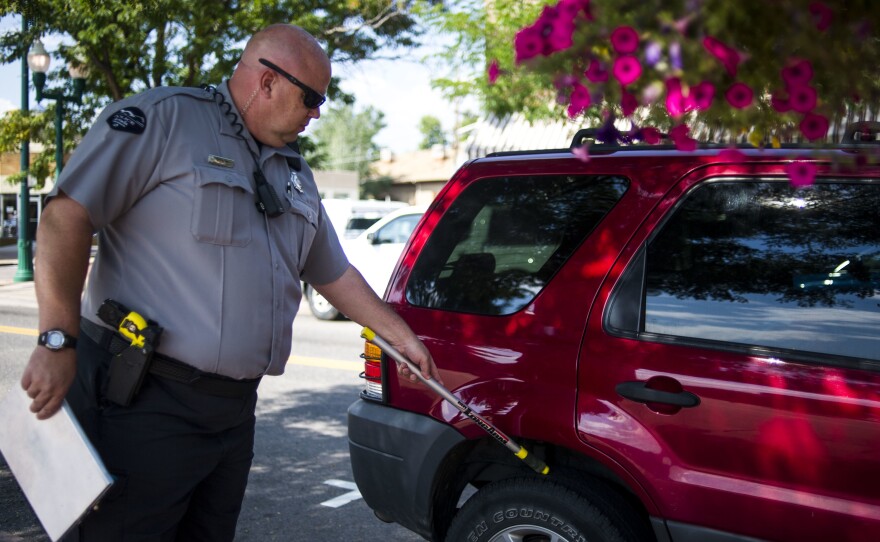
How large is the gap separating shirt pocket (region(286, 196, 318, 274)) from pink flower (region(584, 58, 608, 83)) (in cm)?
137

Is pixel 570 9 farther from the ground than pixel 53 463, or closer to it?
farther from the ground

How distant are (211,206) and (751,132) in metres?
1.39

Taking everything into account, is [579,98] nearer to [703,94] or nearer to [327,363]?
[703,94]

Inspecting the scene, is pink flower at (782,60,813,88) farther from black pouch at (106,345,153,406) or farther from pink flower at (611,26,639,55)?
black pouch at (106,345,153,406)

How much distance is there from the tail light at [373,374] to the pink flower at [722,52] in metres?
2.24

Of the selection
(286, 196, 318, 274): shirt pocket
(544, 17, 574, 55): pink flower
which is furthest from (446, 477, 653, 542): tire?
(544, 17, 574, 55): pink flower

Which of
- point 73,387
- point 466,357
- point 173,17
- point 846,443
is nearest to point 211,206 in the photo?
point 73,387

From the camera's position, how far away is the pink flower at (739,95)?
1.12m

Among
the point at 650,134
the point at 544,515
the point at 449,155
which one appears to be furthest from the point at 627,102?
the point at 449,155

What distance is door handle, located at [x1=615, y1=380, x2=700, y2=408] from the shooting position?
2.43m

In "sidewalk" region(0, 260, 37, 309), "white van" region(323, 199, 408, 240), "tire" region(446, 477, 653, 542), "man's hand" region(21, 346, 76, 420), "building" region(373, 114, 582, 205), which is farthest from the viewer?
"building" region(373, 114, 582, 205)

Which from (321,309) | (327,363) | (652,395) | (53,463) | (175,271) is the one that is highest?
(175,271)

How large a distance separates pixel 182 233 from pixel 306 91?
1.69 feet

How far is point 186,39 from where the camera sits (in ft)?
44.6
